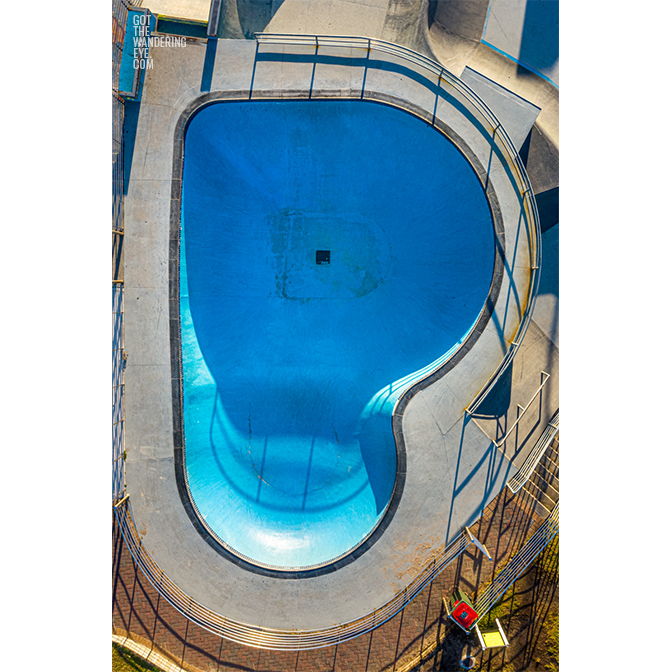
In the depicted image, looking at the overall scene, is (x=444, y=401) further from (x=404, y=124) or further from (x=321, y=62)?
(x=321, y=62)

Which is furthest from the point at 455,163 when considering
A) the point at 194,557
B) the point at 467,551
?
the point at 194,557

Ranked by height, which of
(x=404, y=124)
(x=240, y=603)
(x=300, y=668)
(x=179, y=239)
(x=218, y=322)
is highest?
(x=404, y=124)

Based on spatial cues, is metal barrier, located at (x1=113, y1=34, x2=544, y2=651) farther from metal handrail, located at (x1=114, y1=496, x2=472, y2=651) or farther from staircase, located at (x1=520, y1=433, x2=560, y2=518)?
staircase, located at (x1=520, y1=433, x2=560, y2=518)

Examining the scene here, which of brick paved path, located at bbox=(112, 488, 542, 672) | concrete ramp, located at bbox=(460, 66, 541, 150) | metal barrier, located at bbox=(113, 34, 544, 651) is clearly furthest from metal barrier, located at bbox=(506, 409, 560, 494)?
concrete ramp, located at bbox=(460, 66, 541, 150)

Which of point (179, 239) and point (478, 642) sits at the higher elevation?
point (179, 239)

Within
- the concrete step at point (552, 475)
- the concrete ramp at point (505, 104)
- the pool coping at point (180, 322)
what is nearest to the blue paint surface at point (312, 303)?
the pool coping at point (180, 322)

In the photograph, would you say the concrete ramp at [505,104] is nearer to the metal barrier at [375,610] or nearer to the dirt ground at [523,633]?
the metal barrier at [375,610]

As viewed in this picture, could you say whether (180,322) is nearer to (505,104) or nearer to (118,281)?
(118,281)
